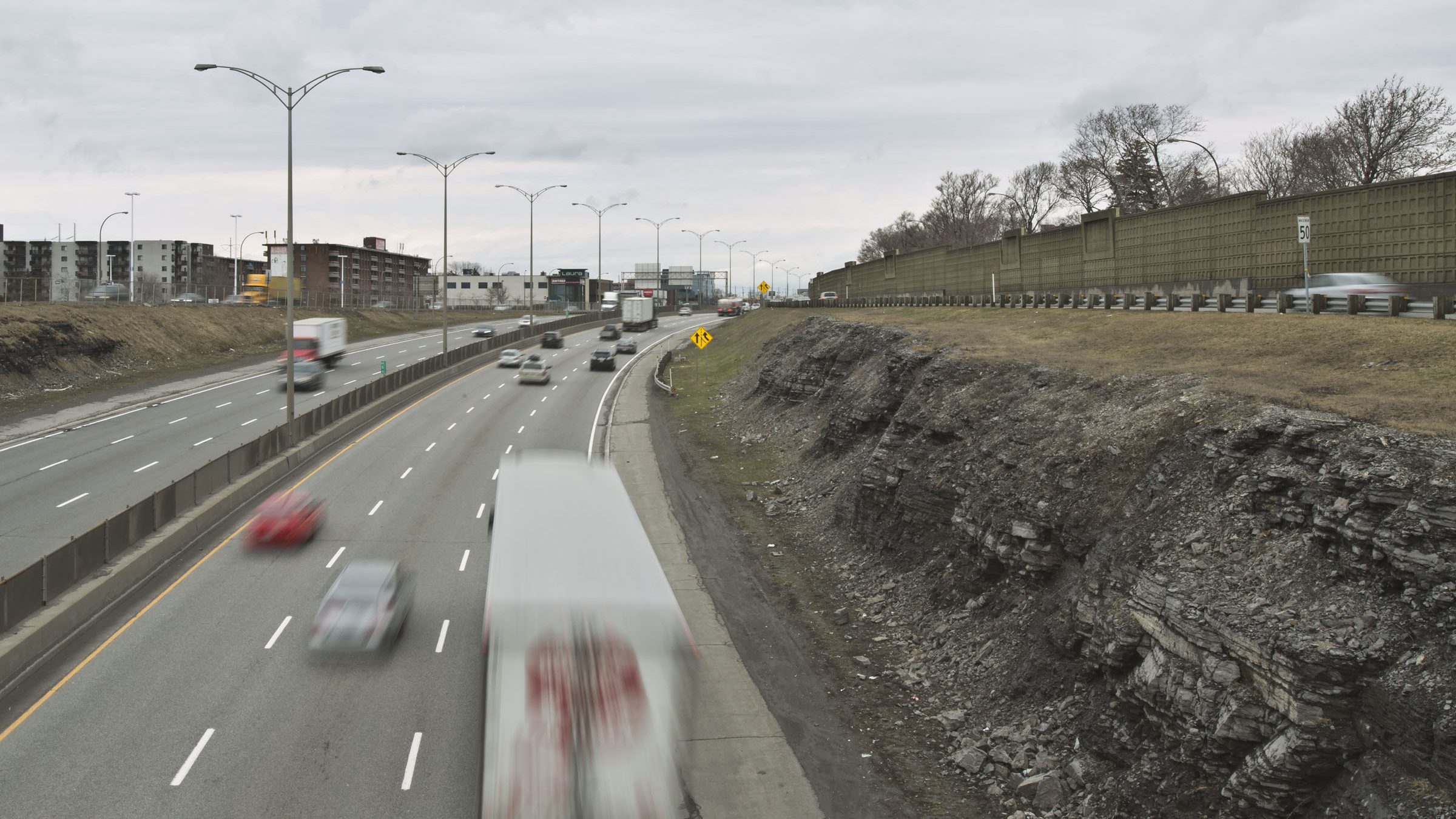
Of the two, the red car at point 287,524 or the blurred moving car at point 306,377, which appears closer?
the red car at point 287,524

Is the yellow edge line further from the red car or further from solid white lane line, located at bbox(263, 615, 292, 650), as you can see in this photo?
solid white lane line, located at bbox(263, 615, 292, 650)

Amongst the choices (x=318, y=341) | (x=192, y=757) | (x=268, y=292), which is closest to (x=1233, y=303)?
(x=192, y=757)

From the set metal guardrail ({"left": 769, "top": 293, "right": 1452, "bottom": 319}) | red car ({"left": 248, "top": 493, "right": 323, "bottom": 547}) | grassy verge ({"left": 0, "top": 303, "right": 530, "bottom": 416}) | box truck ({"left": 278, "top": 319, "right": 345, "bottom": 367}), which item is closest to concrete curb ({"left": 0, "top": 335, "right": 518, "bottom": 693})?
red car ({"left": 248, "top": 493, "right": 323, "bottom": 547})

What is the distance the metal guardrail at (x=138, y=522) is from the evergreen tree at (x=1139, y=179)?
75223 millimetres

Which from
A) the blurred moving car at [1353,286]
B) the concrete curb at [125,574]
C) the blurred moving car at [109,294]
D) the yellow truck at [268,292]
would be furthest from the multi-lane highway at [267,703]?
the yellow truck at [268,292]

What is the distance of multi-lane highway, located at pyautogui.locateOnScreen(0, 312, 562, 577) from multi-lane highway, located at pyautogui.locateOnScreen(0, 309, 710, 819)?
4.88 meters

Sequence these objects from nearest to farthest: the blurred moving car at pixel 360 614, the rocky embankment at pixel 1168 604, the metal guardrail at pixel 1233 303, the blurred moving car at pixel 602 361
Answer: the rocky embankment at pixel 1168 604
the blurred moving car at pixel 360 614
the metal guardrail at pixel 1233 303
the blurred moving car at pixel 602 361

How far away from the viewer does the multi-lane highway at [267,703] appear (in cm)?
1366

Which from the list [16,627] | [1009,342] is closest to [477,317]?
[1009,342]

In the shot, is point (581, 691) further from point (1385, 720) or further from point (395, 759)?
point (1385, 720)

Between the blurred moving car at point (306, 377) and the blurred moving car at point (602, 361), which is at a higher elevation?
the blurred moving car at point (602, 361)

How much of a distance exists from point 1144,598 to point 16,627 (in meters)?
20.0

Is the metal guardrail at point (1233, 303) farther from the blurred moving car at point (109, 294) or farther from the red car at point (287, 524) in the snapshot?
the blurred moving car at point (109, 294)

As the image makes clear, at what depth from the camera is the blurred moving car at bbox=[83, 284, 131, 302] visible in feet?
234
